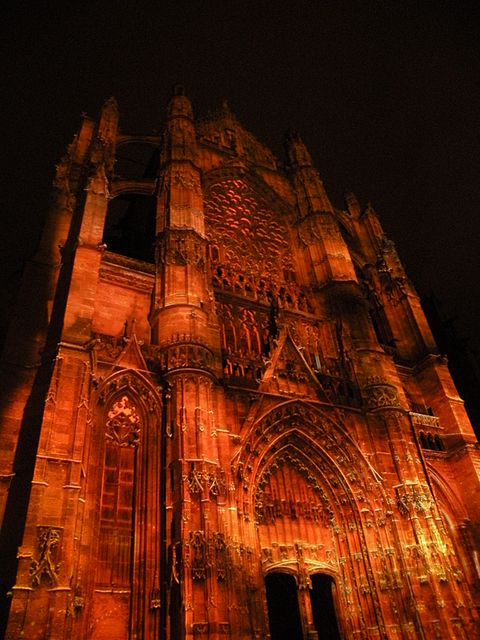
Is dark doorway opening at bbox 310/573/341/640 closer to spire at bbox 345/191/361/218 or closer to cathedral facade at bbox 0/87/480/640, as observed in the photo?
cathedral facade at bbox 0/87/480/640

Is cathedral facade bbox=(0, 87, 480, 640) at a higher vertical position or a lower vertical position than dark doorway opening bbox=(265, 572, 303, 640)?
higher

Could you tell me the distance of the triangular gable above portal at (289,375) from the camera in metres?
14.9

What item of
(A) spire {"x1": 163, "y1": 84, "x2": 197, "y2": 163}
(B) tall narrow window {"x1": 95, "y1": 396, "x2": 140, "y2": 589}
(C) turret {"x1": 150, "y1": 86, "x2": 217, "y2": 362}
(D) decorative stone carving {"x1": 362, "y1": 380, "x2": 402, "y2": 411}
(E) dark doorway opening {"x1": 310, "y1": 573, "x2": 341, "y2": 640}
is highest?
(A) spire {"x1": 163, "y1": 84, "x2": 197, "y2": 163}

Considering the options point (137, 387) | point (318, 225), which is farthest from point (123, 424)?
point (318, 225)

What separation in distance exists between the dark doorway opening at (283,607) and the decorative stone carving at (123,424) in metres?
5.07

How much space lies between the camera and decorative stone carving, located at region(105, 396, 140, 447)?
12438mm

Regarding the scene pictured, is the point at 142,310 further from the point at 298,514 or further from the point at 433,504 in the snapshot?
the point at 433,504

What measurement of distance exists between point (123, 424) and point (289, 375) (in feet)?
16.7

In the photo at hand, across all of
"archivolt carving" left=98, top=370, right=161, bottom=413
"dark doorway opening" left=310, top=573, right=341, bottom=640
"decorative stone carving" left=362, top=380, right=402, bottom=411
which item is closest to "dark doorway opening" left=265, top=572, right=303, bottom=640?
"dark doorway opening" left=310, top=573, right=341, bottom=640

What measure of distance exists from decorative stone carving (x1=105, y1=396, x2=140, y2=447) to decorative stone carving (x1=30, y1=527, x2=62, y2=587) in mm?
2998

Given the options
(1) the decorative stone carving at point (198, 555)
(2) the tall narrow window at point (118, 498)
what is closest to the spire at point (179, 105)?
(2) the tall narrow window at point (118, 498)

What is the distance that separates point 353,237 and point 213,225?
8.11 m

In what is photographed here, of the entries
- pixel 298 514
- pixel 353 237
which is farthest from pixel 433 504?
pixel 353 237

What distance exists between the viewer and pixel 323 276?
20344 mm
